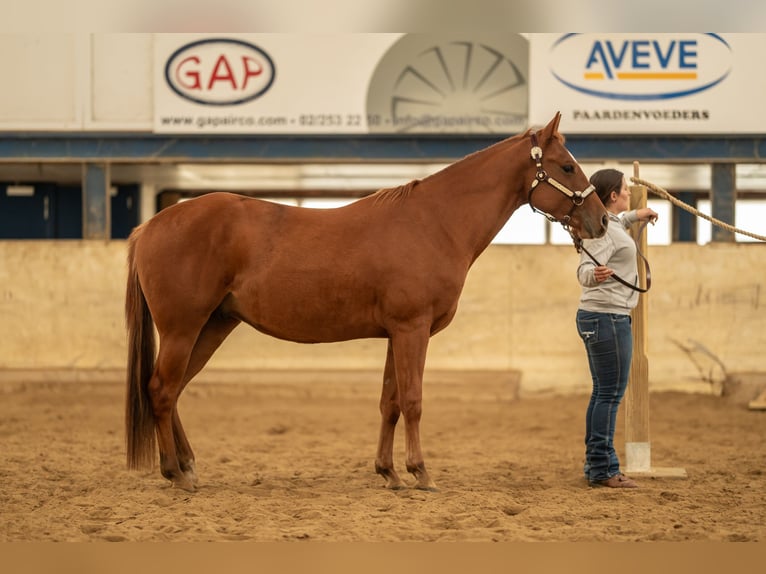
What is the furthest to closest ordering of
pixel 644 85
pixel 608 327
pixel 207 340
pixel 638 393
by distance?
pixel 644 85, pixel 638 393, pixel 207 340, pixel 608 327

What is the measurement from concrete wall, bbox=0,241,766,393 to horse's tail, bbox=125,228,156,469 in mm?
4166

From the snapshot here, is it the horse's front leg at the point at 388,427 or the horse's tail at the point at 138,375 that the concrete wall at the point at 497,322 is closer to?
the horse's front leg at the point at 388,427

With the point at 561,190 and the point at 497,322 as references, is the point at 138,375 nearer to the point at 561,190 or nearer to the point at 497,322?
the point at 561,190

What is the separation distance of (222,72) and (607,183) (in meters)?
5.93

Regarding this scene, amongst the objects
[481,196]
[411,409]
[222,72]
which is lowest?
[411,409]

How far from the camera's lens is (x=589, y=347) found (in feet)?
16.9

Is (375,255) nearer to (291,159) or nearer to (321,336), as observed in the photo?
(321,336)

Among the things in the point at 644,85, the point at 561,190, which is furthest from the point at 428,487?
the point at 644,85

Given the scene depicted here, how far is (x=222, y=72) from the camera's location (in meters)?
9.99

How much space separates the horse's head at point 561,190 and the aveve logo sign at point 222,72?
5.50 metres

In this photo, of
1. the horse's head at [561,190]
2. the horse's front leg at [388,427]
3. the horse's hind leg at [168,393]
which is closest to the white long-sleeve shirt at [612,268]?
the horse's head at [561,190]

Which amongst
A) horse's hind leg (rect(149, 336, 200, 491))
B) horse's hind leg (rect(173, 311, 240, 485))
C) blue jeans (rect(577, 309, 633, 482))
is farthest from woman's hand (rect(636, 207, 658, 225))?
horse's hind leg (rect(149, 336, 200, 491))

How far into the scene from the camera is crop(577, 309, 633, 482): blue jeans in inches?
199

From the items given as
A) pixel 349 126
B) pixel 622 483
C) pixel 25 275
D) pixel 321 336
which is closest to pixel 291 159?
pixel 349 126
